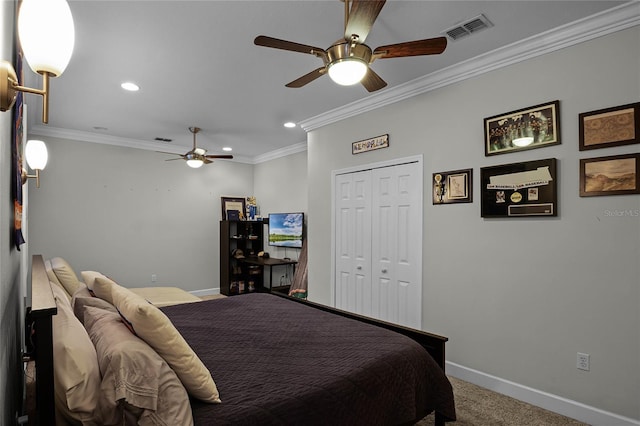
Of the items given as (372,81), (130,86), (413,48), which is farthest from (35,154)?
(413,48)

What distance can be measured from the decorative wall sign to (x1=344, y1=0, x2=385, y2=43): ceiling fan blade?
186 cm

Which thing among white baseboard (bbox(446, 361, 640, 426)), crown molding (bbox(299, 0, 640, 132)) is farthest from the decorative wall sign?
white baseboard (bbox(446, 361, 640, 426))

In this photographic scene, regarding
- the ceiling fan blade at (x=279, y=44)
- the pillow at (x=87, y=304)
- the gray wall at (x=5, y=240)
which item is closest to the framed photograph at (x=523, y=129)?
the ceiling fan blade at (x=279, y=44)

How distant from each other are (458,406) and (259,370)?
1.79 meters

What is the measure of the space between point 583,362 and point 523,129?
1.77 metres

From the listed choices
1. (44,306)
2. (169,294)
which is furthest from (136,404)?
(169,294)

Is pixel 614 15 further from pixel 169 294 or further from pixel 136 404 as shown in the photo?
pixel 169 294

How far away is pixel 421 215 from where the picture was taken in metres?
3.43

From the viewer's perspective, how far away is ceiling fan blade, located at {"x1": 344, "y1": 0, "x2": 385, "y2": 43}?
173 centimetres

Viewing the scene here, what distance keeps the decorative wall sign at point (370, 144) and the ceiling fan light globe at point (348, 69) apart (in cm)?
168

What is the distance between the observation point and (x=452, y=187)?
3.19 m

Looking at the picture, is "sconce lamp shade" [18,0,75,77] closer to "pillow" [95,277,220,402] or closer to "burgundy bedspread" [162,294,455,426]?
"pillow" [95,277,220,402]

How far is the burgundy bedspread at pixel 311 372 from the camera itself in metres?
1.43

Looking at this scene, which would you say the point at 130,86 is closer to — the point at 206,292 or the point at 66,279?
the point at 66,279
